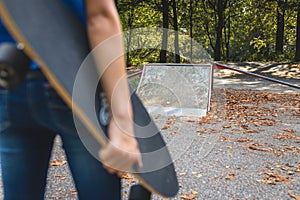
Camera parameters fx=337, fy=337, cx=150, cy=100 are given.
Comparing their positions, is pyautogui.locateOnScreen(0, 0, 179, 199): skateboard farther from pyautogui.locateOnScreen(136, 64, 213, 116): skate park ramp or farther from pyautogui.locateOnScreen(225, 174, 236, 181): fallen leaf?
pyautogui.locateOnScreen(136, 64, 213, 116): skate park ramp

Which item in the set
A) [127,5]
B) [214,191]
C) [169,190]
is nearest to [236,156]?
[214,191]

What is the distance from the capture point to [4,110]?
0.78 m

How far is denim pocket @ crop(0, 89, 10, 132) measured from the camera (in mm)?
762

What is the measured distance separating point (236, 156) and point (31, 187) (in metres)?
3.08

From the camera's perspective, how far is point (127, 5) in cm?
1823

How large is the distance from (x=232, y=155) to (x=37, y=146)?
10.3 ft

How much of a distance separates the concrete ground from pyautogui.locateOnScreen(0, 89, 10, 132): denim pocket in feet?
1.81

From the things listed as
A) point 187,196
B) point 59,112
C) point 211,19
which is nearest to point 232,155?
point 187,196

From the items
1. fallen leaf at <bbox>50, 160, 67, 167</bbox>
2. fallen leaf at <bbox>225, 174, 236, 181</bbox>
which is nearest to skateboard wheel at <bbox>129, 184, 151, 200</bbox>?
fallen leaf at <bbox>225, 174, 236, 181</bbox>

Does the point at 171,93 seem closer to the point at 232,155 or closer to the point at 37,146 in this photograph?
the point at 232,155

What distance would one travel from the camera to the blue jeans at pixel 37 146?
732mm

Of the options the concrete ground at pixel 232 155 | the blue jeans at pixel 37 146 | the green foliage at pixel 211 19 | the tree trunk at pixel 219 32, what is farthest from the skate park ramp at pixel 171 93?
the tree trunk at pixel 219 32

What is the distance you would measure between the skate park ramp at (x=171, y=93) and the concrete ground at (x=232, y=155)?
0.73 ft

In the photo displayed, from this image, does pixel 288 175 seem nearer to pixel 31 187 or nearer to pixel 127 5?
pixel 31 187
